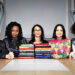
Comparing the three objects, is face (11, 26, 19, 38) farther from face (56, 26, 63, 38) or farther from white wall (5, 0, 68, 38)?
white wall (5, 0, 68, 38)

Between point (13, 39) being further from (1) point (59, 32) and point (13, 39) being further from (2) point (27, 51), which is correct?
(1) point (59, 32)

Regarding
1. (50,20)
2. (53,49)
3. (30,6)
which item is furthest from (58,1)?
(53,49)

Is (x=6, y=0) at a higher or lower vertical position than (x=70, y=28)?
higher

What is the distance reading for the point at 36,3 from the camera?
99.7 inches

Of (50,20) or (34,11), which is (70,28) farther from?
(34,11)

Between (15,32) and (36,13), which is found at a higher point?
(36,13)

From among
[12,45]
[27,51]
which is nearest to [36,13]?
[12,45]

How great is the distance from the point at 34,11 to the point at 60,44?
3.48ft

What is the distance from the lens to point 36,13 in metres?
2.54

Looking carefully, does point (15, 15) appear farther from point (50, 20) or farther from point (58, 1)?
point (58, 1)

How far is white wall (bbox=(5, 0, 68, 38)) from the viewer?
99.5 inches

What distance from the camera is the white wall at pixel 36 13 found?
2527mm

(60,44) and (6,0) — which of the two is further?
(6,0)

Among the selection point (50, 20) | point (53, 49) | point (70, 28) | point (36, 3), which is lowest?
point (53, 49)
